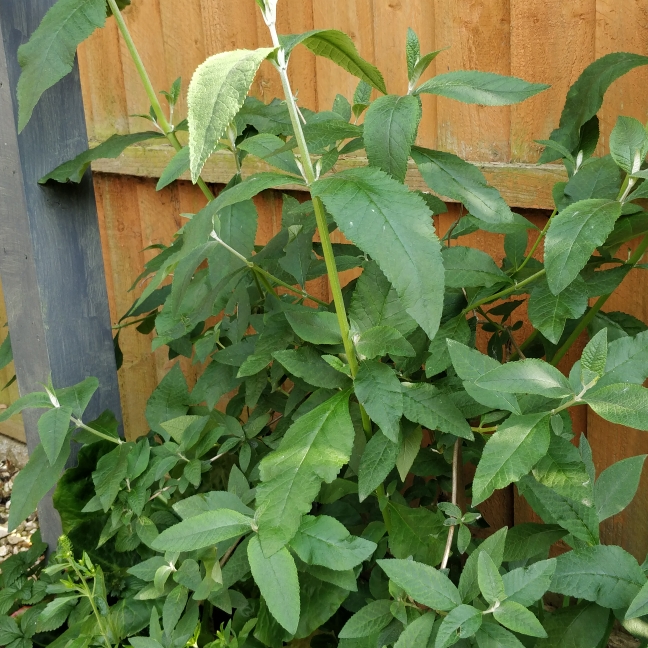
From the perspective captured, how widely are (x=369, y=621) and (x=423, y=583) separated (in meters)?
0.18

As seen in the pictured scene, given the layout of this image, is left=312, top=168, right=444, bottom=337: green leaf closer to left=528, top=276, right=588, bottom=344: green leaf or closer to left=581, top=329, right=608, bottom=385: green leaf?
left=581, top=329, right=608, bottom=385: green leaf

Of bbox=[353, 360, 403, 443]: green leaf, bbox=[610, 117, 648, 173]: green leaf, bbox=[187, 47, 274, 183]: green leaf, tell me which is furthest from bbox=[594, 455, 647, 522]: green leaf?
bbox=[187, 47, 274, 183]: green leaf

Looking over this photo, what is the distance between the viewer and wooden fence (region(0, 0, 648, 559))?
167 centimetres

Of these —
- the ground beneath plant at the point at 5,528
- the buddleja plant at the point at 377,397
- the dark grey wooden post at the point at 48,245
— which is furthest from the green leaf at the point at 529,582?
the ground beneath plant at the point at 5,528

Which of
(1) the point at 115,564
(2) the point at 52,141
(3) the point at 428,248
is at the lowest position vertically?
(1) the point at 115,564

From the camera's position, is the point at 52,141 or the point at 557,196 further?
the point at 52,141

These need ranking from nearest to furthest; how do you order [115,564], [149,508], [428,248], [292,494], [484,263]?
1. [428,248]
2. [292,494]
3. [484,263]
4. [149,508]
5. [115,564]

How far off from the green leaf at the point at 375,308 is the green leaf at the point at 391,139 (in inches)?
8.6

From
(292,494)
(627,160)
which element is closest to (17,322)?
(292,494)

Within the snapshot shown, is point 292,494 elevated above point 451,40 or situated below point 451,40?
below

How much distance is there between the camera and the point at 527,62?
174 cm

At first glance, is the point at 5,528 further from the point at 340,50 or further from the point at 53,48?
the point at 340,50

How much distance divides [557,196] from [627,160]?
0.59ft

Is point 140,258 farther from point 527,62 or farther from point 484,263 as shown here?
point 484,263
